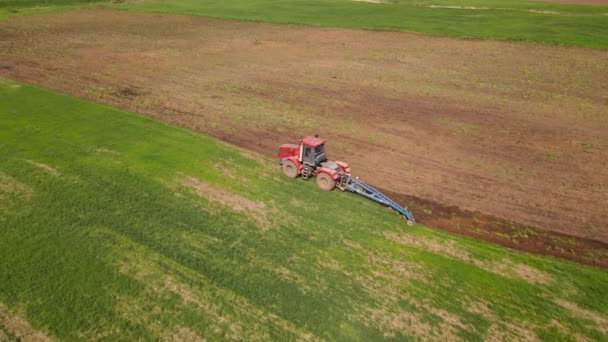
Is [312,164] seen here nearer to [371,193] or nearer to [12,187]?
[371,193]

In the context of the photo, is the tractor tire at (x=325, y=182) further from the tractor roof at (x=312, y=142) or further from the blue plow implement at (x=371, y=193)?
the tractor roof at (x=312, y=142)

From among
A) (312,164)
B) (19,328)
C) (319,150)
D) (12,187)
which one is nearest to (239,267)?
(19,328)

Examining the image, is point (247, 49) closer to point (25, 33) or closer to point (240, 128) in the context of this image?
point (240, 128)

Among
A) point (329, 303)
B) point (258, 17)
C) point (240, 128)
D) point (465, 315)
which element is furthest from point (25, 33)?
point (465, 315)

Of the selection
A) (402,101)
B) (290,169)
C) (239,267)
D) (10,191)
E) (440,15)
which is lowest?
(239,267)

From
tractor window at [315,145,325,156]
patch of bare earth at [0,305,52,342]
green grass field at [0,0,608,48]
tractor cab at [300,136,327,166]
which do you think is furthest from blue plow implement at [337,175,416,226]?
green grass field at [0,0,608,48]

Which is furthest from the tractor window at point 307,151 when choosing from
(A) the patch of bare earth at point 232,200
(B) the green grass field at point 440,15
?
(B) the green grass field at point 440,15

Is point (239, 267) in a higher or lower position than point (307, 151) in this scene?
lower
